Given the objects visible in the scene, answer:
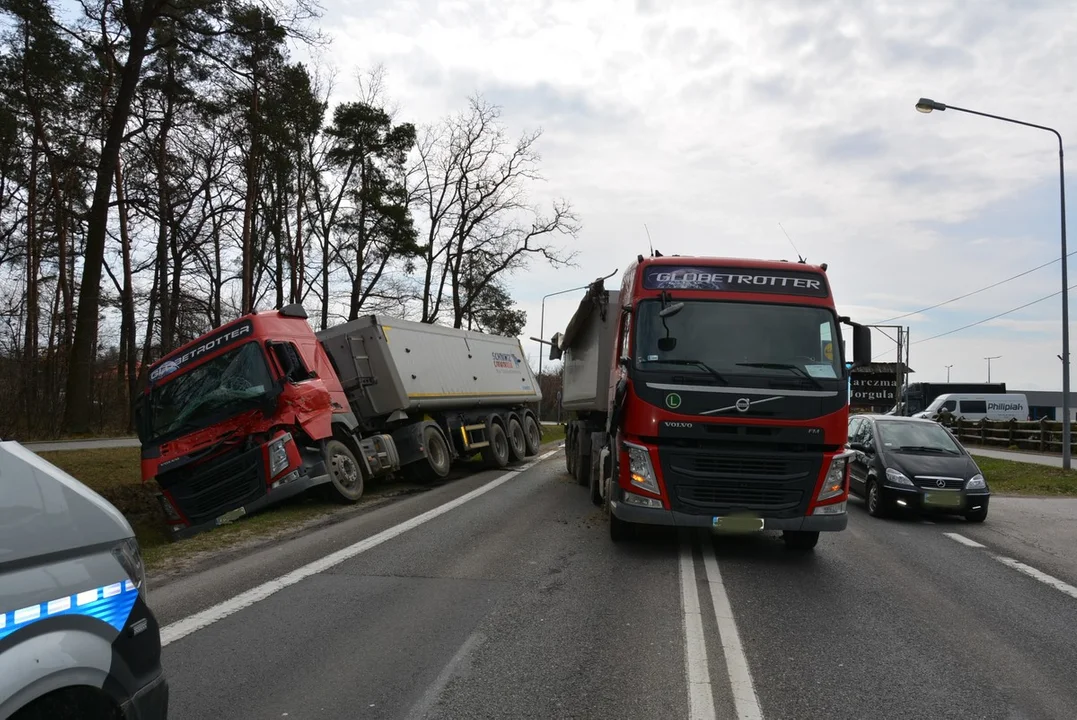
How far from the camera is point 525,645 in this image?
17.3 feet

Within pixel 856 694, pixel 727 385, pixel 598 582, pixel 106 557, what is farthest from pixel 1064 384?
pixel 106 557

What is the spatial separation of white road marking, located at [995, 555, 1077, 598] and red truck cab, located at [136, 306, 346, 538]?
8559 mm

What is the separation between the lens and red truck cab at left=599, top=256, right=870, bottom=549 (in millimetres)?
7887

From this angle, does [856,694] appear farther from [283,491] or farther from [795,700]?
[283,491]

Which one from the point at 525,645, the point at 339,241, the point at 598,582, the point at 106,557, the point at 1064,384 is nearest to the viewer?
the point at 106,557

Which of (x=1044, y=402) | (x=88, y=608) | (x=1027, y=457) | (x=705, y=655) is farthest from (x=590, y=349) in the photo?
(x=1044, y=402)

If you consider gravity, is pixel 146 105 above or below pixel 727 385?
above

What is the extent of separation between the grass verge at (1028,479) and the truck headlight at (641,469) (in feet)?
38.9

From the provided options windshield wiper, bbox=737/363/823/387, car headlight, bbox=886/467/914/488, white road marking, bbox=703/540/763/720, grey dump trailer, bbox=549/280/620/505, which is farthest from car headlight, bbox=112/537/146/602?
car headlight, bbox=886/467/914/488

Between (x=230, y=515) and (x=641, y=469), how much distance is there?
611cm

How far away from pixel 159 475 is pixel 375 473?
3.72m

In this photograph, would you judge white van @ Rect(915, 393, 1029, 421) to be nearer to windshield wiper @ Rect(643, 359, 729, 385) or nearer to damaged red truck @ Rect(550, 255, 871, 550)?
damaged red truck @ Rect(550, 255, 871, 550)

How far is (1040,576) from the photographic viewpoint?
8.06 m

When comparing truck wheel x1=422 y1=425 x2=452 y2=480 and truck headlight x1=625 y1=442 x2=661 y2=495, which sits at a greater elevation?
truck headlight x1=625 y1=442 x2=661 y2=495
